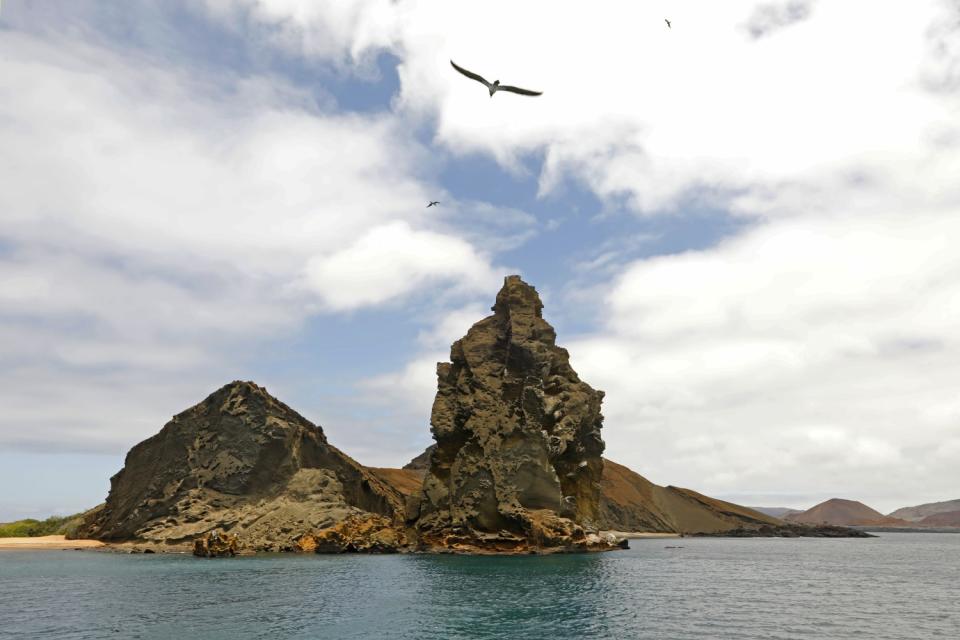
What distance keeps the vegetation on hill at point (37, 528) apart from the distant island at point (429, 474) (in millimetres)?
22473

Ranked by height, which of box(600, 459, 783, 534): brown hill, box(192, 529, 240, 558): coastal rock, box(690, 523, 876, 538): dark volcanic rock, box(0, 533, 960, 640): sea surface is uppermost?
box(600, 459, 783, 534): brown hill

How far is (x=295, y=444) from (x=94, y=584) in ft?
149

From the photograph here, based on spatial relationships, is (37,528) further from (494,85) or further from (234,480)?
(494,85)

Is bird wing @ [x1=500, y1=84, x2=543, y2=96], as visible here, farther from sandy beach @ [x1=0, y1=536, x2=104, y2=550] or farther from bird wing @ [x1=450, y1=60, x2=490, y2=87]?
sandy beach @ [x1=0, y1=536, x2=104, y2=550]

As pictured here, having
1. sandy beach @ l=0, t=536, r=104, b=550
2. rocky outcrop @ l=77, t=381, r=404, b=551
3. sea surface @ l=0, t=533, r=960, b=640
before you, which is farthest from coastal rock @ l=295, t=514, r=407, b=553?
sandy beach @ l=0, t=536, r=104, b=550

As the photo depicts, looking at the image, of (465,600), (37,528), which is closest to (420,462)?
(37,528)

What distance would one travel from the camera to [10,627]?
32.4m

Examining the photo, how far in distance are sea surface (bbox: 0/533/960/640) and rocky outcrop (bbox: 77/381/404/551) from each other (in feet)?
58.2

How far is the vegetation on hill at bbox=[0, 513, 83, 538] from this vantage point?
117750mm

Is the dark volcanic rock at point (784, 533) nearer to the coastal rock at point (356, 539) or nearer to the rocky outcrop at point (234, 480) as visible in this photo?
the rocky outcrop at point (234, 480)

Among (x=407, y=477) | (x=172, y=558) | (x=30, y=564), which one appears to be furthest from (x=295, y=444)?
(x=407, y=477)

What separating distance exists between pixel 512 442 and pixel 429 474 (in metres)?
12.9

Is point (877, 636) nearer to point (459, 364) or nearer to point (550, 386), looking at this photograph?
point (550, 386)

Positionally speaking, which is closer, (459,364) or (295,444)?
(459,364)
